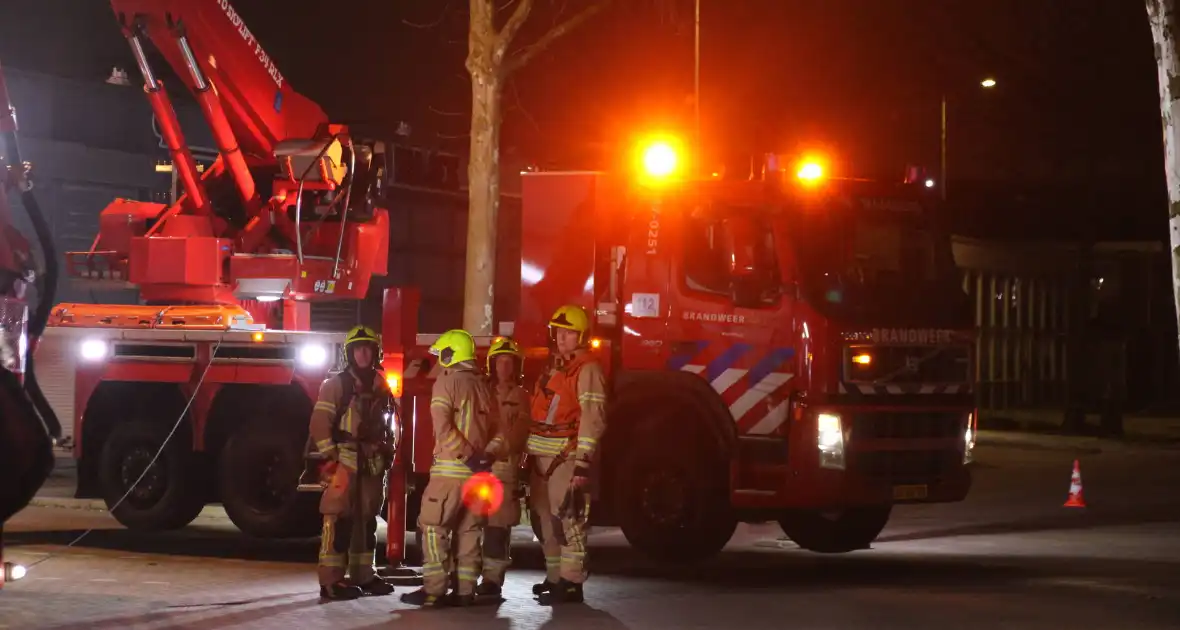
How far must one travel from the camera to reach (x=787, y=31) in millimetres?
33219

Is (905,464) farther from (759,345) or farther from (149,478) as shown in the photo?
(149,478)

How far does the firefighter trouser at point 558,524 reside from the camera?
10.5m

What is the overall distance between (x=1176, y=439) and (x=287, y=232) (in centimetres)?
1872

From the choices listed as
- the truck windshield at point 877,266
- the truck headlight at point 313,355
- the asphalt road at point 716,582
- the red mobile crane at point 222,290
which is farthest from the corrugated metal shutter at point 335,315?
the truck windshield at point 877,266

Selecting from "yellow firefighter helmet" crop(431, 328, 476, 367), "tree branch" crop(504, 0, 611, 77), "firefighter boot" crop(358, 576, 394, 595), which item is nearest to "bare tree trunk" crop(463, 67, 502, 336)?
"tree branch" crop(504, 0, 611, 77)

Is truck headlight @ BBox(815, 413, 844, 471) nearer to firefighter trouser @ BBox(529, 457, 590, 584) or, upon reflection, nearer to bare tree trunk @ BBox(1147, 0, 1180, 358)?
firefighter trouser @ BBox(529, 457, 590, 584)

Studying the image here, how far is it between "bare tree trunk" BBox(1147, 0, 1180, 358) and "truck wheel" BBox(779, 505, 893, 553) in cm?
368

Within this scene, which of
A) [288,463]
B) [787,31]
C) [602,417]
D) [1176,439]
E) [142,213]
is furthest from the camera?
[787,31]

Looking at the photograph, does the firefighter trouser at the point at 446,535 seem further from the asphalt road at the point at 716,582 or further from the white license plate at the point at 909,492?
the white license plate at the point at 909,492

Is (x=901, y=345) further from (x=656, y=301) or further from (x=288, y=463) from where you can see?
(x=288, y=463)

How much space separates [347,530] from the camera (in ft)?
34.9

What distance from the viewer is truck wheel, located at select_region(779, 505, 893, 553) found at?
13.5 m

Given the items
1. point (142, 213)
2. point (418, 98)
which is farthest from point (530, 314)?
point (418, 98)

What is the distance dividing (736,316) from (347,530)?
10.6ft
